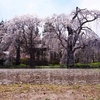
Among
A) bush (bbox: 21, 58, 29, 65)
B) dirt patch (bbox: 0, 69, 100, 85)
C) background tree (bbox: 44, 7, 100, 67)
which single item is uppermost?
background tree (bbox: 44, 7, 100, 67)

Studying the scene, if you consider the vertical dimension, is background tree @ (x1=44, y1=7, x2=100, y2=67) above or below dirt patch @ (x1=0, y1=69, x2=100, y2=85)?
above

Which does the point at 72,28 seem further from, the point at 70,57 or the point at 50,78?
the point at 50,78

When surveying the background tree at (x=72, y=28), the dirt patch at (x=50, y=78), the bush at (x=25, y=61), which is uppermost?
the background tree at (x=72, y=28)

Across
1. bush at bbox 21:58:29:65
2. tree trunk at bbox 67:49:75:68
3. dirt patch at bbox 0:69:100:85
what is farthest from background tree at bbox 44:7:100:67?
dirt patch at bbox 0:69:100:85

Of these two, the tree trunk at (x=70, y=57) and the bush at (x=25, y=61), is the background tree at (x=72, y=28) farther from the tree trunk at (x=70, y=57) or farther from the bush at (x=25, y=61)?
the bush at (x=25, y=61)

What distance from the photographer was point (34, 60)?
1405 inches

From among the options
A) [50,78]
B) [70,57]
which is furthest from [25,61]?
[50,78]

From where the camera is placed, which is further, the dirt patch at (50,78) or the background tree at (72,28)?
the background tree at (72,28)

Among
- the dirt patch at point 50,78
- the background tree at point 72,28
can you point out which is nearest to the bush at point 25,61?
the background tree at point 72,28

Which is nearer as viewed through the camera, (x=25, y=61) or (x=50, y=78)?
(x=50, y=78)

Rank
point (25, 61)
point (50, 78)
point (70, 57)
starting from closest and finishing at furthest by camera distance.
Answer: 1. point (50, 78)
2. point (70, 57)
3. point (25, 61)

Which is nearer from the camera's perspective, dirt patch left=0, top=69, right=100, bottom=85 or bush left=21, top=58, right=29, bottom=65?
dirt patch left=0, top=69, right=100, bottom=85

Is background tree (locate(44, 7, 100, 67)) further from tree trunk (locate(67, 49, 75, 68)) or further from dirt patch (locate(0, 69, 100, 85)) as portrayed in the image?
dirt patch (locate(0, 69, 100, 85))

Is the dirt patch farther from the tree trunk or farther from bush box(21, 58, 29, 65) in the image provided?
bush box(21, 58, 29, 65)
